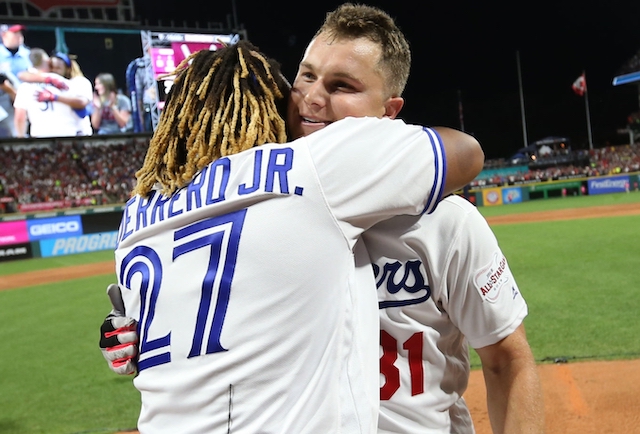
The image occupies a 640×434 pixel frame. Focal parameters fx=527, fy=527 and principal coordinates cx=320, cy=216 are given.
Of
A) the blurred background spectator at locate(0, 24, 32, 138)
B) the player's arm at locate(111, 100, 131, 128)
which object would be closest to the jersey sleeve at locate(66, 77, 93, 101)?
the player's arm at locate(111, 100, 131, 128)

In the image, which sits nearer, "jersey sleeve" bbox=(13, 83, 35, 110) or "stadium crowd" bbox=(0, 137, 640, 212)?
"jersey sleeve" bbox=(13, 83, 35, 110)

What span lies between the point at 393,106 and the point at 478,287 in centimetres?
60

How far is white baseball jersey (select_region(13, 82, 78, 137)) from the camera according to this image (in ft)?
74.7

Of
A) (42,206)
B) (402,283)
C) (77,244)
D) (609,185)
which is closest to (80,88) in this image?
(42,206)

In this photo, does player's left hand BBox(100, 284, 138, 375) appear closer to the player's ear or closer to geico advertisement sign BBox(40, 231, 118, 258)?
the player's ear

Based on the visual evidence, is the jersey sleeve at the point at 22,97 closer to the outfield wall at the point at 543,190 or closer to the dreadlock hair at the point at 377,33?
the outfield wall at the point at 543,190

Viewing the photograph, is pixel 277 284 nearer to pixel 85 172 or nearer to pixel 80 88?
pixel 80 88

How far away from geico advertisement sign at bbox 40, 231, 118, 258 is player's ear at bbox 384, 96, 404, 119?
1783 centimetres

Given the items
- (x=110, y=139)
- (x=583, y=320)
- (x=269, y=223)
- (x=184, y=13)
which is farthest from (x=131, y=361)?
(x=184, y=13)

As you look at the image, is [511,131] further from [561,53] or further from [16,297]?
[16,297]

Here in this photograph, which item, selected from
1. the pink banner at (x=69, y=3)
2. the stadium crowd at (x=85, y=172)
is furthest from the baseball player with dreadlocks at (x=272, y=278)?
the pink banner at (x=69, y=3)

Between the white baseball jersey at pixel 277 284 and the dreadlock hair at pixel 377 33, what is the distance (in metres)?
0.40

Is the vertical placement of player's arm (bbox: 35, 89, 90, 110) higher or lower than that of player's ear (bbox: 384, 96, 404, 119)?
higher

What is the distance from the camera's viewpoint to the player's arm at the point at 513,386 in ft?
4.43
